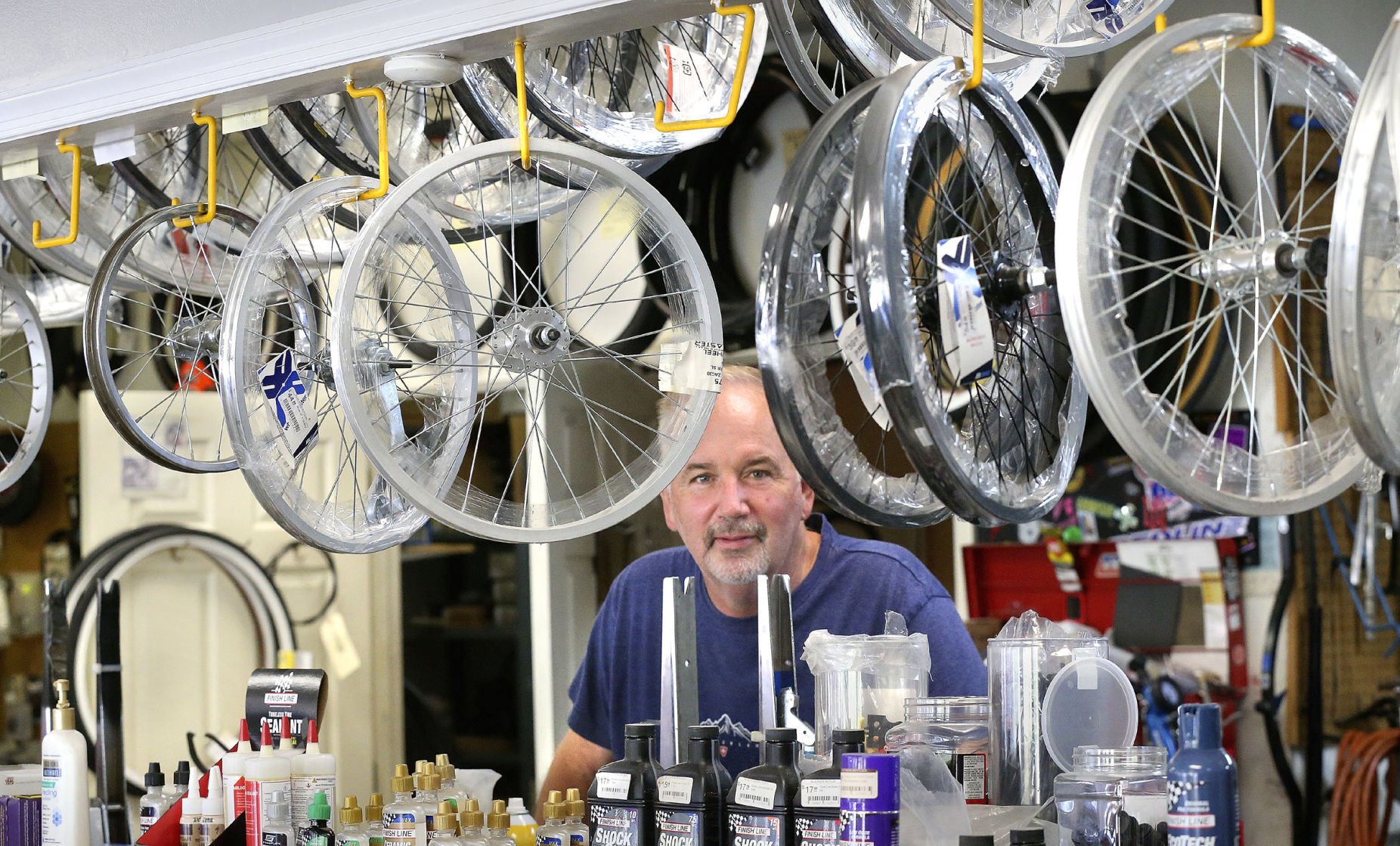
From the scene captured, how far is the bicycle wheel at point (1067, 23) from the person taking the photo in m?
1.71

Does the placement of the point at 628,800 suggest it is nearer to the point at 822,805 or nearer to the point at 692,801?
the point at 692,801

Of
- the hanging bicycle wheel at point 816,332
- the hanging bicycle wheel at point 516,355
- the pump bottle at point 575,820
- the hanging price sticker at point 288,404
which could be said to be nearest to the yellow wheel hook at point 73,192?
the hanging price sticker at point 288,404

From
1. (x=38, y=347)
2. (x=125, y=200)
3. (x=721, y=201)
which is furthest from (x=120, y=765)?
(x=721, y=201)

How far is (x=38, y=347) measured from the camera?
8.81 ft

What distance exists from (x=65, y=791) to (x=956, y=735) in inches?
58.6

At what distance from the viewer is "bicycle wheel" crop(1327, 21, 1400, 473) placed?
124 cm

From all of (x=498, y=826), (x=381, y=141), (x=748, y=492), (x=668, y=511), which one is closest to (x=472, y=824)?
(x=498, y=826)

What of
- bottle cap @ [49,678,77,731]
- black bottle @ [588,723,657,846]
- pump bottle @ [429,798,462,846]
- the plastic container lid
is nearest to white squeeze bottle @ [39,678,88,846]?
bottle cap @ [49,678,77,731]

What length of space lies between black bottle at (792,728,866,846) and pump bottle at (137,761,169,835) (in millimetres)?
1289

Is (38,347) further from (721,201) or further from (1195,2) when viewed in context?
(1195,2)

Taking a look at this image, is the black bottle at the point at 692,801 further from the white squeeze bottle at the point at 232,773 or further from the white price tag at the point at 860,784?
the white squeeze bottle at the point at 232,773

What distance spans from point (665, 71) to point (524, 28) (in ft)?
1.01

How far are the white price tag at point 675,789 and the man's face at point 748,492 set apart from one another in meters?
1.46

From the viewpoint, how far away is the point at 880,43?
6.63 feet
